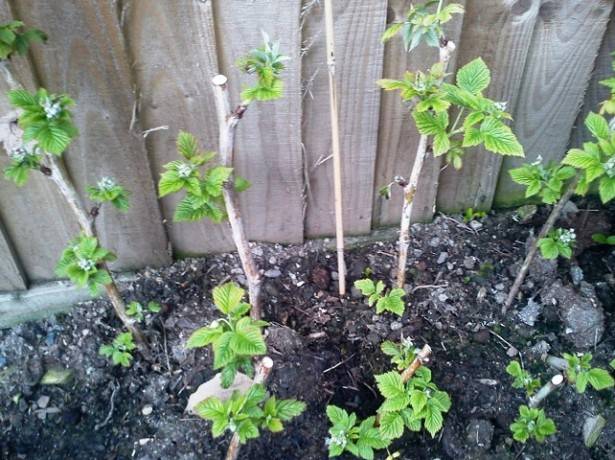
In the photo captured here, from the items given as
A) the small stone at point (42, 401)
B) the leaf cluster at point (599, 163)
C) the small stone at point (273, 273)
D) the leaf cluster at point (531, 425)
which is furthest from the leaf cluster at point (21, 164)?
the leaf cluster at point (531, 425)

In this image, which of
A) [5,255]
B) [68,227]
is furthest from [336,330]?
[5,255]

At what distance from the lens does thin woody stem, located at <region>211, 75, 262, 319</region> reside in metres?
1.65

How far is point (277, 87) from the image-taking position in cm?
159

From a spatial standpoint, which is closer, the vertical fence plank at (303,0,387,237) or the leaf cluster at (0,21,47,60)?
the leaf cluster at (0,21,47,60)

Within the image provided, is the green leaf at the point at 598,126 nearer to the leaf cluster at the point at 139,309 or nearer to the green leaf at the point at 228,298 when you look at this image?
the green leaf at the point at 228,298

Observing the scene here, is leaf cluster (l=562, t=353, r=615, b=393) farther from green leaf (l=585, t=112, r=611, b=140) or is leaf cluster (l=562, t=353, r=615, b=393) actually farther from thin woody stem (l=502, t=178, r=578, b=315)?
green leaf (l=585, t=112, r=611, b=140)

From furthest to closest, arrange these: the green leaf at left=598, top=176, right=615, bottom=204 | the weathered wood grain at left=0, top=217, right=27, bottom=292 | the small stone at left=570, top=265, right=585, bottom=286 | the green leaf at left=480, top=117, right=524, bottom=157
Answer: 1. the small stone at left=570, top=265, right=585, bottom=286
2. the weathered wood grain at left=0, top=217, right=27, bottom=292
3. the green leaf at left=598, top=176, right=615, bottom=204
4. the green leaf at left=480, top=117, right=524, bottom=157

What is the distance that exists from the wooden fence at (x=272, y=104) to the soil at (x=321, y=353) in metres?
0.16

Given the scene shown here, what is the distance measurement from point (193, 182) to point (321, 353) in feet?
2.71

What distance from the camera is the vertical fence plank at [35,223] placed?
2057 millimetres

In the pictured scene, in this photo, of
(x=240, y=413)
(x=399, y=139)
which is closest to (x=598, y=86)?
(x=399, y=139)

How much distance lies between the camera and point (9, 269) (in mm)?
2229

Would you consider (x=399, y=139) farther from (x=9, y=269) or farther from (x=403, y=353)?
(x=9, y=269)

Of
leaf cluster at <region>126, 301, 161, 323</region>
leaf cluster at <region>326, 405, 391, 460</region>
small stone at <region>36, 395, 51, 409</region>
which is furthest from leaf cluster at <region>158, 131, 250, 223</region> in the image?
small stone at <region>36, 395, 51, 409</region>
